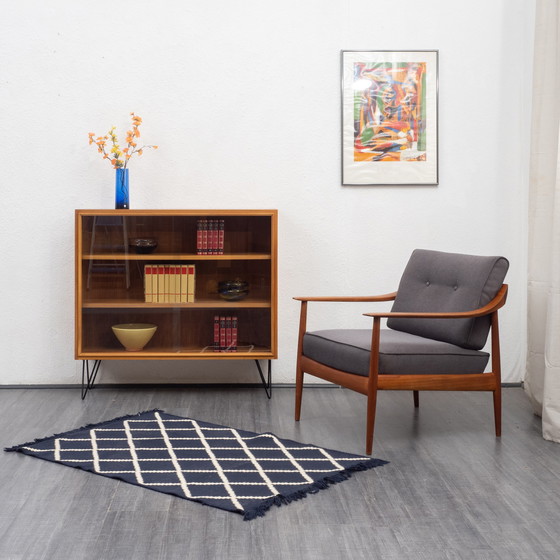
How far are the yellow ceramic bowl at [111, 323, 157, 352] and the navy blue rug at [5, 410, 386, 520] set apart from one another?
69 cm

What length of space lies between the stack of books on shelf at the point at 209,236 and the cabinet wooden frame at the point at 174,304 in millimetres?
25

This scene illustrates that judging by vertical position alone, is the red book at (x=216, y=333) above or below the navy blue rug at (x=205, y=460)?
above

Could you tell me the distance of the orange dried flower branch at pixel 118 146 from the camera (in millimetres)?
4449

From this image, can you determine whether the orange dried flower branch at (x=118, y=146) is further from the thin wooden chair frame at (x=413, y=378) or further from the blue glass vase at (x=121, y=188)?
the thin wooden chair frame at (x=413, y=378)

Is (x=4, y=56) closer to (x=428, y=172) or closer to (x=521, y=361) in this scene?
(x=428, y=172)

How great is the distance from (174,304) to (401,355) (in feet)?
5.05

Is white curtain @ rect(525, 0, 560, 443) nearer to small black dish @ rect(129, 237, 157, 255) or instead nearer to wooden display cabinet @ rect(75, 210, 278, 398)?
wooden display cabinet @ rect(75, 210, 278, 398)

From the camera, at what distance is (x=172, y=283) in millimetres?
4402

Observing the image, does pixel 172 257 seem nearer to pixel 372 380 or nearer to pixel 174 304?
pixel 174 304

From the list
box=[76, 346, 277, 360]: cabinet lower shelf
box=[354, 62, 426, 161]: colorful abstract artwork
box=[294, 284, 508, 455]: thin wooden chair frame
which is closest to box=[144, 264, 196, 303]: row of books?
box=[76, 346, 277, 360]: cabinet lower shelf

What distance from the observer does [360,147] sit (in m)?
4.67

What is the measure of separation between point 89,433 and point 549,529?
205 cm

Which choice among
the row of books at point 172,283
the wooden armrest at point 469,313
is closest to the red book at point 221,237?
the row of books at point 172,283

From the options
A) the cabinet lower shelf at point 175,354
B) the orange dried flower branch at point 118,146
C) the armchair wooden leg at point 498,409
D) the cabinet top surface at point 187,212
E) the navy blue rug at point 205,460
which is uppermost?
the orange dried flower branch at point 118,146
